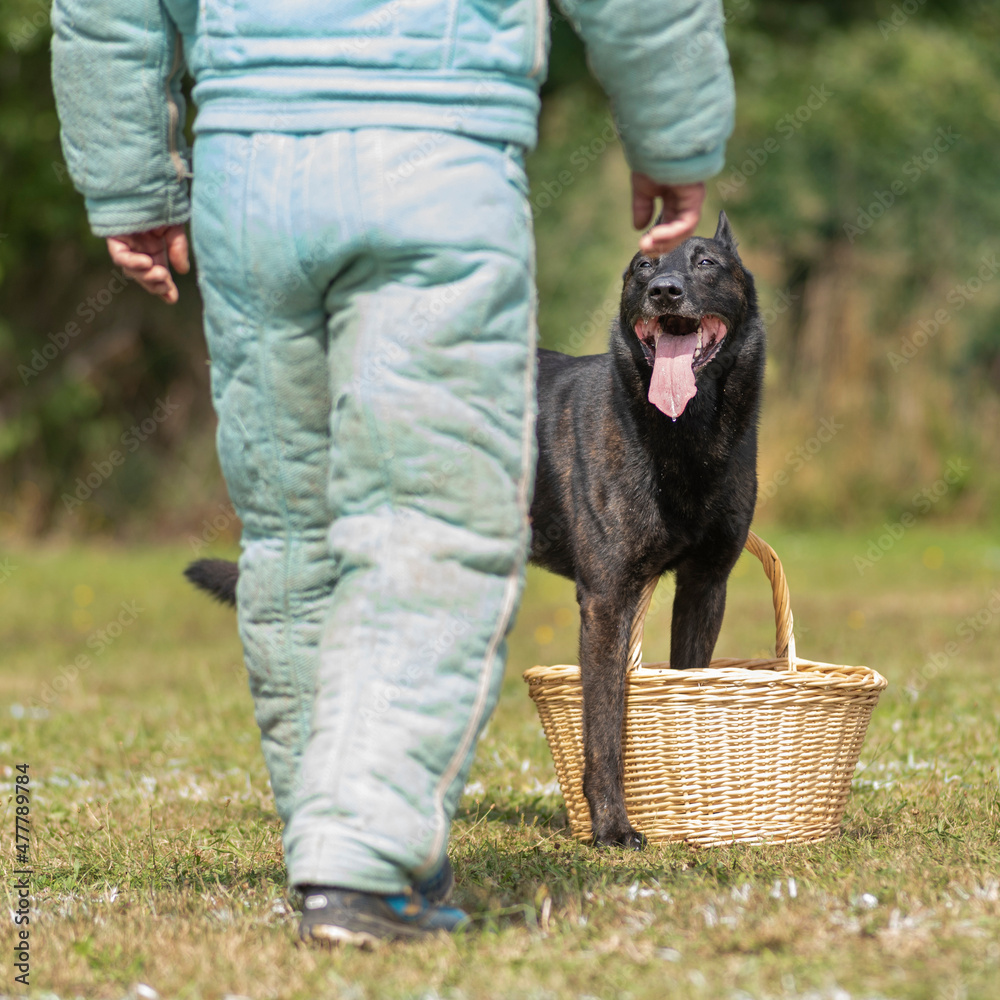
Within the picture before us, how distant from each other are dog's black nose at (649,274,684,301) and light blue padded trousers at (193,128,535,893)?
1.43m

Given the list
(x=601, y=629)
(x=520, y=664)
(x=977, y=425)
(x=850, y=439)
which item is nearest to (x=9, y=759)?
(x=601, y=629)

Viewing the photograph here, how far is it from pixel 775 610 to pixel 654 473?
0.47 meters

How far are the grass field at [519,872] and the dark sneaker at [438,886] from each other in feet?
0.25

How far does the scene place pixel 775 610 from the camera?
11.1 feet

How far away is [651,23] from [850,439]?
10.1m

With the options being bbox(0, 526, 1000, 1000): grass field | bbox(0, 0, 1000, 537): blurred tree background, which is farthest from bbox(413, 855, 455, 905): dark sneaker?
bbox(0, 0, 1000, 537): blurred tree background

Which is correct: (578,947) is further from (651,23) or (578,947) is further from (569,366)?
(569,366)

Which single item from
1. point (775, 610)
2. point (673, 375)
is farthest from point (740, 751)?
point (673, 375)

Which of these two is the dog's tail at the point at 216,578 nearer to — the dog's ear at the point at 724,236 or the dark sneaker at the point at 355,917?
the dog's ear at the point at 724,236

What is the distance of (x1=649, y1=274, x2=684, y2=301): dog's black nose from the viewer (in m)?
3.42

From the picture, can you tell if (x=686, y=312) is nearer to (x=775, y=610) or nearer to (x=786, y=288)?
(x=775, y=610)

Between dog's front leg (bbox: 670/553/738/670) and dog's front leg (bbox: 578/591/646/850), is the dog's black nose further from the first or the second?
dog's front leg (bbox: 578/591/646/850)

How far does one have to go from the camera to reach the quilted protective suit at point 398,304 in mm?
1902

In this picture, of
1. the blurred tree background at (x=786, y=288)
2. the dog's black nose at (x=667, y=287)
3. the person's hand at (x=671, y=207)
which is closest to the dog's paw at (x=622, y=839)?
the dog's black nose at (x=667, y=287)
